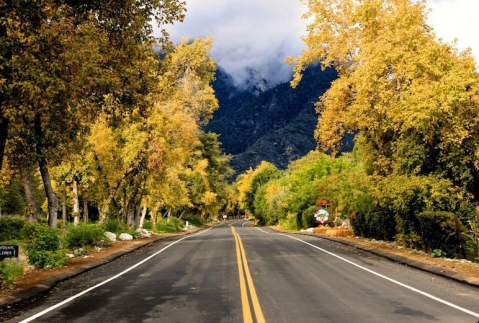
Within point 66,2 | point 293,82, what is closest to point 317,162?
point 293,82

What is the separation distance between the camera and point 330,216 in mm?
39531

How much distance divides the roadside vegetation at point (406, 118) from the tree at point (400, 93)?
0.05 m

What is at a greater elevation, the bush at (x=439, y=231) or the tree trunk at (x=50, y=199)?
the tree trunk at (x=50, y=199)

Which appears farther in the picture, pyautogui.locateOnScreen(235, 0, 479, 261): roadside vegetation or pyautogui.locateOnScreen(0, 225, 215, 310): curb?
pyautogui.locateOnScreen(235, 0, 479, 261): roadside vegetation

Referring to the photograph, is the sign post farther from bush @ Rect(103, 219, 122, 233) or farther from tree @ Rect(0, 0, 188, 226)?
bush @ Rect(103, 219, 122, 233)

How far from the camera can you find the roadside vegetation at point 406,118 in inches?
670

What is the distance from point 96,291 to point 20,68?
558 centimetres

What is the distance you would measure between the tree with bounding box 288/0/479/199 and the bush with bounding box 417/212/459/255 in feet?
7.58

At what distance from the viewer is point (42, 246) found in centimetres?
1566

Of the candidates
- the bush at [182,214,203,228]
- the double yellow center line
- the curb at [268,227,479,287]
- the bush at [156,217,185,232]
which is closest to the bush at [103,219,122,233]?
the bush at [156,217,185,232]

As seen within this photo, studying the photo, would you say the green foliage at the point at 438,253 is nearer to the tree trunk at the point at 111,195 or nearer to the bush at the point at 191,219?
the tree trunk at the point at 111,195

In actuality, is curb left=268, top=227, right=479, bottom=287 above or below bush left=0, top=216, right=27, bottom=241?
below

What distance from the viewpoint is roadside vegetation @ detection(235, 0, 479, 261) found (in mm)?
17016

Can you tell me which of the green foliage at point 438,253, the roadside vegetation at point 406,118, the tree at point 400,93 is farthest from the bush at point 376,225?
the green foliage at point 438,253
